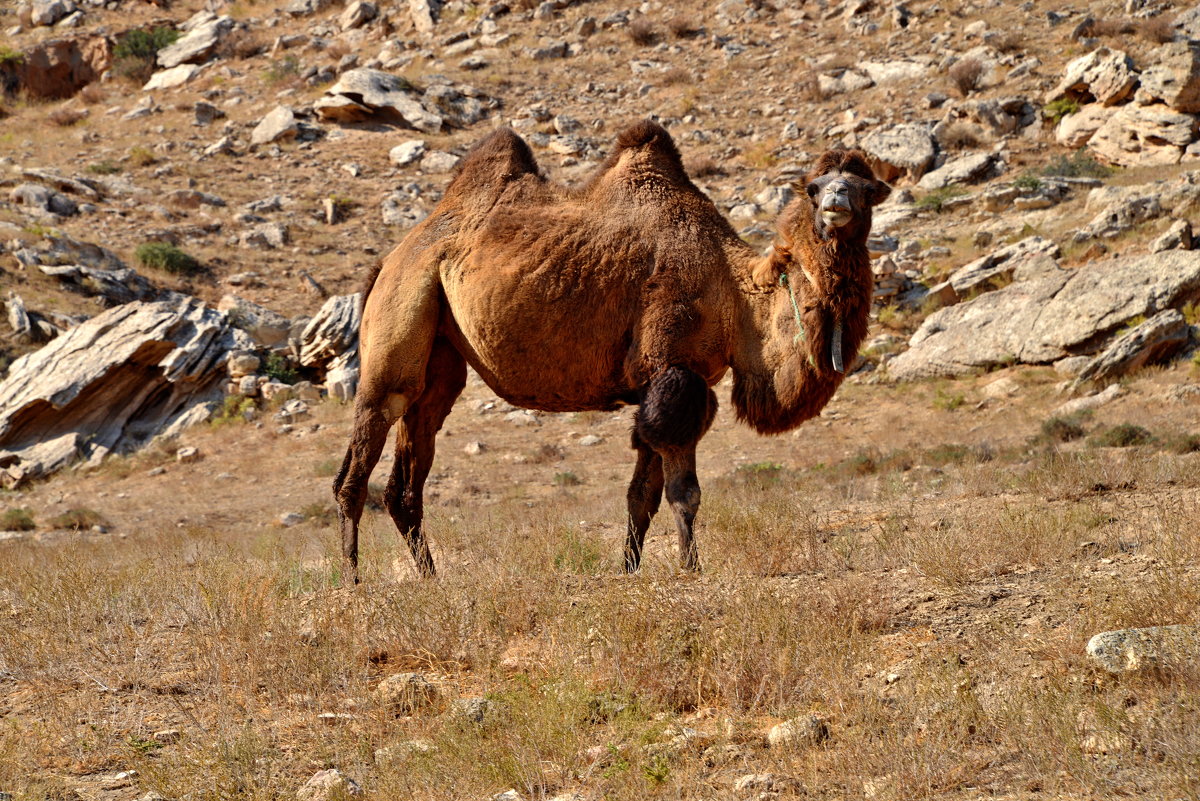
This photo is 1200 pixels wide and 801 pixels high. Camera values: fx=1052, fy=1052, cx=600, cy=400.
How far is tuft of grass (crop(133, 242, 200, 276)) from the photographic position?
78.2 feet

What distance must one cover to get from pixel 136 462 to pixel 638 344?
15.0m

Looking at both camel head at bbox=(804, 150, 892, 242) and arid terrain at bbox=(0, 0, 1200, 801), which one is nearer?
arid terrain at bbox=(0, 0, 1200, 801)

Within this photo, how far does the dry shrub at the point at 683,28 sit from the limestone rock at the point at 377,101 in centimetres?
922

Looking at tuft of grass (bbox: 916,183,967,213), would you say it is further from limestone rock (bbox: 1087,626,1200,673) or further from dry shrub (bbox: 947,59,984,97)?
limestone rock (bbox: 1087,626,1200,673)

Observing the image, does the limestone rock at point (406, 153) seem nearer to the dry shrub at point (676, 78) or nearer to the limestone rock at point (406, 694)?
the dry shrub at point (676, 78)

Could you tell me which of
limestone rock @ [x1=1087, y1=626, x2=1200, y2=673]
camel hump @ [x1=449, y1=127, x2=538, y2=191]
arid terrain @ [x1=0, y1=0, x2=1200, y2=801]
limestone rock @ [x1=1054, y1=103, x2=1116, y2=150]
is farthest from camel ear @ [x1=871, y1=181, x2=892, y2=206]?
limestone rock @ [x1=1054, y1=103, x2=1116, y2=150]

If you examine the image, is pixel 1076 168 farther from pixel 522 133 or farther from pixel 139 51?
pixel 139 51

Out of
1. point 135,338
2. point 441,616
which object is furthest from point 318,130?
point 441,616

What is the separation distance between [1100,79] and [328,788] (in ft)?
89.7

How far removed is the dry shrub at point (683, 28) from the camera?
3559 cm

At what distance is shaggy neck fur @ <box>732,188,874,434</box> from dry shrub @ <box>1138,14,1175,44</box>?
1029 inches

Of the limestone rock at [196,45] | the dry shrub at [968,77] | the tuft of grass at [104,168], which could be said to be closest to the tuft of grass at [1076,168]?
the dry shrub at [968,77]

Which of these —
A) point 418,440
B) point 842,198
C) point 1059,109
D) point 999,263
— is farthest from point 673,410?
point 1059,109

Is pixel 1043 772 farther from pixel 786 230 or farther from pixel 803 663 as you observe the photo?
pixel 786 230
